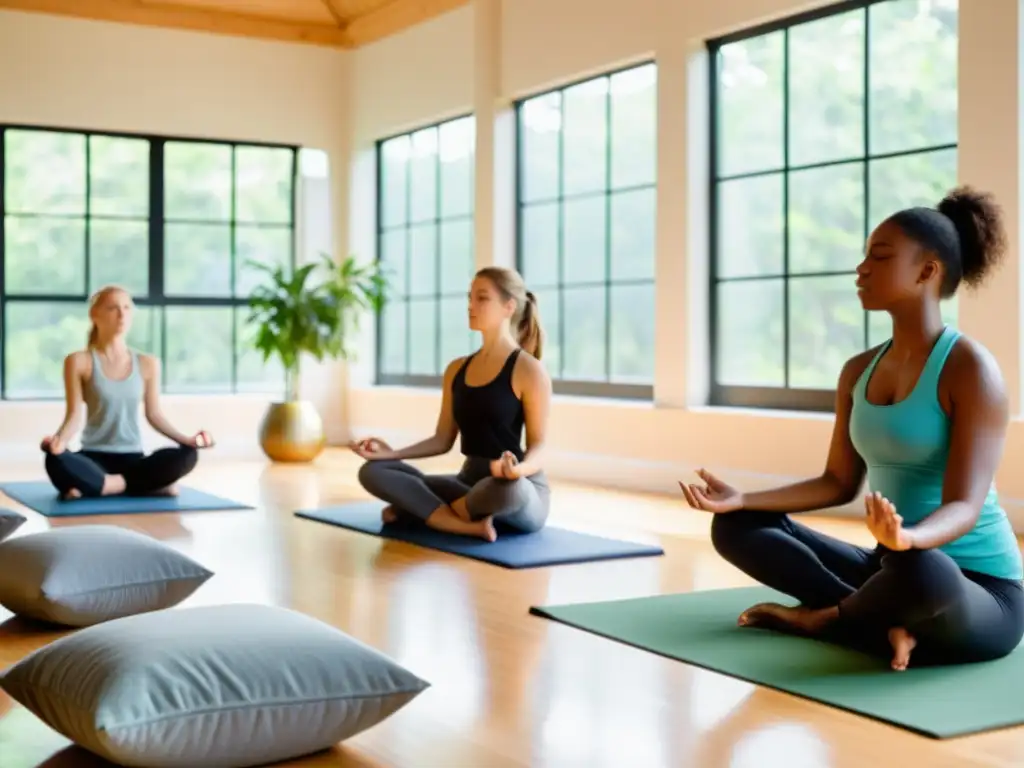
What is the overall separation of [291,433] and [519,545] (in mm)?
3860

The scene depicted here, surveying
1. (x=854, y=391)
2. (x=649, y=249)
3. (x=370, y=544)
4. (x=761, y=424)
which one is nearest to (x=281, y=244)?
(x=649, y=249)

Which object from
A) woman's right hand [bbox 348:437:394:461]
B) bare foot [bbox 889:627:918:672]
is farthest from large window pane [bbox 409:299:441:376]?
bare foot [bbox 889:627:918:672]

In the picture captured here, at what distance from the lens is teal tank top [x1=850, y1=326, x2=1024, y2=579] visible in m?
2.76

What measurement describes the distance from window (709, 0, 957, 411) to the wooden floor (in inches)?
53.6

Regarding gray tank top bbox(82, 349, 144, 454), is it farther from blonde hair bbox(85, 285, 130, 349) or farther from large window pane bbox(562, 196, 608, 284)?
large window pane bbox(562, 196, 608, 284)

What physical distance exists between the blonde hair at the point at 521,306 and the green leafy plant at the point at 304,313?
3611 mm

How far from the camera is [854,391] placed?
2988 millimetres

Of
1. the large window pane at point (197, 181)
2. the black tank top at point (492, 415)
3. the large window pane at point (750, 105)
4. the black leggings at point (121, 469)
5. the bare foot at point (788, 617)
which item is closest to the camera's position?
the bare foot at point (788, 617)

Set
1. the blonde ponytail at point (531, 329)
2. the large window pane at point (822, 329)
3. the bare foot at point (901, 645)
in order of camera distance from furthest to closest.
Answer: the large window pane at point (822, 329) → the blonde ponytail at point (531, 329) → the bare foot at point (901, 645)

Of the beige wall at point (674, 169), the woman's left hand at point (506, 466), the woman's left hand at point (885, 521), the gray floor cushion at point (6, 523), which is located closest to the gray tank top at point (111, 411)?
the gray floor cushion at point (6, 523)

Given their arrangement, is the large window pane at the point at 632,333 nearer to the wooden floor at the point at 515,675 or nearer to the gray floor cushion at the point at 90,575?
the wooden floor at the point at 515,675

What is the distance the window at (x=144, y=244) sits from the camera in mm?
8516

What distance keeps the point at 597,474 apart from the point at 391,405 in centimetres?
234

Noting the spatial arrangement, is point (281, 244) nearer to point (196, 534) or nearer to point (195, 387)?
point (195, 387)
